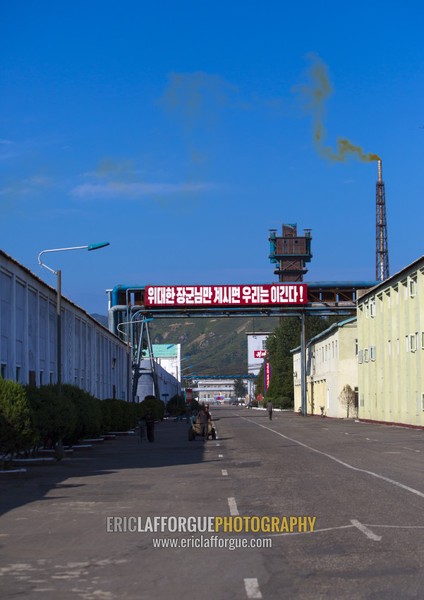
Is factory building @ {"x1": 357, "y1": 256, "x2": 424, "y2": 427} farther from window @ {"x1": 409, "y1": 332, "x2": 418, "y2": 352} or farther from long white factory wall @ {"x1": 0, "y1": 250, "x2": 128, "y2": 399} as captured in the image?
long white factory wall @ {"x1": 0, "y1": 250, "x2": 128, "y2": 399}

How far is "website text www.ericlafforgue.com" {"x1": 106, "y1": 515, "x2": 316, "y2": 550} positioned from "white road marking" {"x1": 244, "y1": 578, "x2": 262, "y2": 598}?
2.22 meters

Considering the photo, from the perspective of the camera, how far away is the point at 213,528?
1360 cm

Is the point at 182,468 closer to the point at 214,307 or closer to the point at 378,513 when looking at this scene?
the point at 378,513

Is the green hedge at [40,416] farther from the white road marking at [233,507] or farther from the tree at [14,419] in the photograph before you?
the white road marking at [233,507]

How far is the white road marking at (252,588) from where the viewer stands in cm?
883

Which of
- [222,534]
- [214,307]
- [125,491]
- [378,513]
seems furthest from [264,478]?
[214,307]

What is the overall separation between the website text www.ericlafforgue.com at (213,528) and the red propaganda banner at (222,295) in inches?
2642

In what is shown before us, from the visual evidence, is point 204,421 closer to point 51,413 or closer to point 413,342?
point 51,413

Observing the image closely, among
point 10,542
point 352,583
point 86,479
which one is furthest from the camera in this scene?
point 86,479

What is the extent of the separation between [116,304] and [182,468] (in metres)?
60.1

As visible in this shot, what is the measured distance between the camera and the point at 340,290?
85438 mm

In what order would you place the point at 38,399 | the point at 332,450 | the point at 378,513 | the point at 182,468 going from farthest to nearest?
the point at 332,450, the point at 38,399, the point at 182,468, the point at 378,513

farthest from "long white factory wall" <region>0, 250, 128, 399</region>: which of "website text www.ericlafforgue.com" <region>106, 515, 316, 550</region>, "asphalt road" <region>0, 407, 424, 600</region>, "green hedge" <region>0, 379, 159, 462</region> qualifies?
"website text www.ericlafforgue.com" <region>106, 515, 316, 550</region>

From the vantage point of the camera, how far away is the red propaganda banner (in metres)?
82.4
